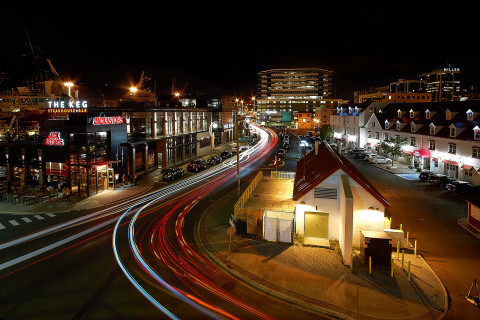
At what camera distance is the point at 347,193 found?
53.0ft

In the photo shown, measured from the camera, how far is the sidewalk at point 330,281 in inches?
487

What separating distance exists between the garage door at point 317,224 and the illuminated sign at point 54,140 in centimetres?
2649

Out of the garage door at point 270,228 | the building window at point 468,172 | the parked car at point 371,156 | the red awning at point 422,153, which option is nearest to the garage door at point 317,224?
the garage door at point 270,228

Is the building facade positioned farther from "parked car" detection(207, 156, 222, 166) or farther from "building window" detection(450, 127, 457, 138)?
"building window" detection(450, 127, 457, 138)

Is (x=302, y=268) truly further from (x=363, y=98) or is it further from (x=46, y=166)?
(x=363, y=98)

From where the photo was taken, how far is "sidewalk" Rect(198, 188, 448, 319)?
12.4m

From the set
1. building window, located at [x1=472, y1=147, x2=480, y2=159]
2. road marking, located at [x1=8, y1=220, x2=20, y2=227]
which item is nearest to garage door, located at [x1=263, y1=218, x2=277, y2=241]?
road marking, located at [x1=8, y1=220, x2=20, y2=227]

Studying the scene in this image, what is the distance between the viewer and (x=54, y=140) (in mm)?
32375

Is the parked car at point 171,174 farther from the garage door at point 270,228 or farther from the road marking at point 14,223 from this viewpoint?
the garage door at point 270,228

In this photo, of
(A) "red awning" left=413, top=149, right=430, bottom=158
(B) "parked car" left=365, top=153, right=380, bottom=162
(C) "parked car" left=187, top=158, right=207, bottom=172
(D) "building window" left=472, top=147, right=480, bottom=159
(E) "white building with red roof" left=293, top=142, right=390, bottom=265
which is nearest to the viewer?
(E) "white building with red roof" left=293, top=142, right=390, bottom=265

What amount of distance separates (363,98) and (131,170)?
163553mm

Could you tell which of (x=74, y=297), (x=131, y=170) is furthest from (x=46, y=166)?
(x=74, y=297)

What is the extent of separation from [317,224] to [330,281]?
4922 mm

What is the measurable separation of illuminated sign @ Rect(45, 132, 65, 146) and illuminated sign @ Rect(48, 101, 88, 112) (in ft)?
15.5
